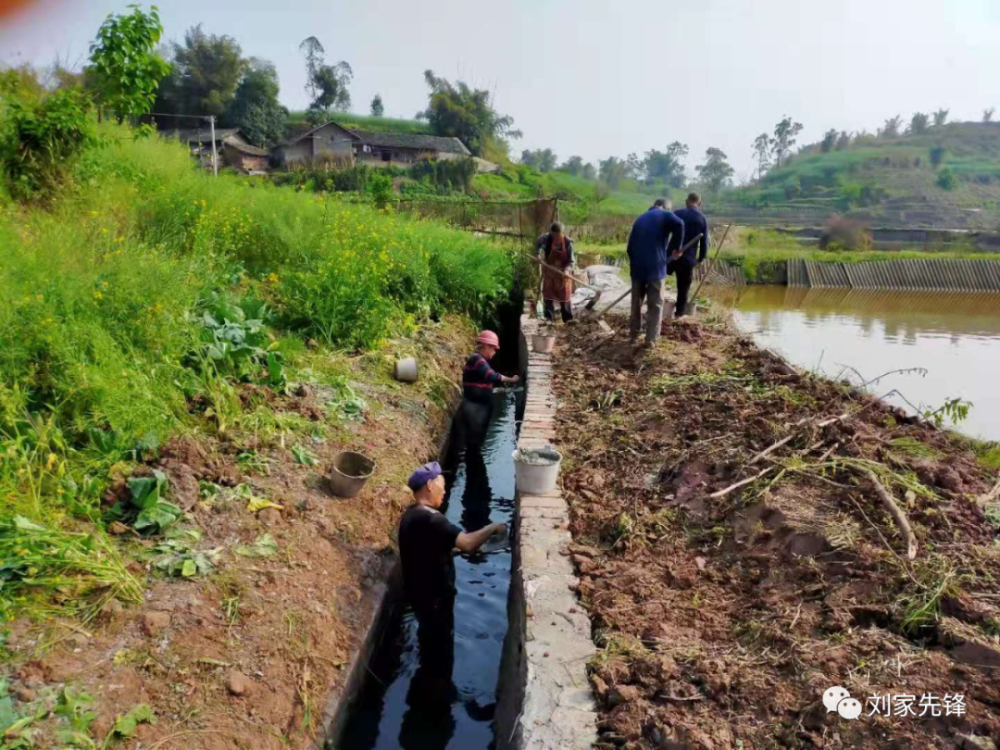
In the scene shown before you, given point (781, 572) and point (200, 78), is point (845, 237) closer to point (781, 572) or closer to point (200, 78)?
point (781, 572)

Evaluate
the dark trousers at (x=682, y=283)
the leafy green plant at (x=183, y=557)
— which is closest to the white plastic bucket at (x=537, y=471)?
the leafy green plant at (x=183, y=557)

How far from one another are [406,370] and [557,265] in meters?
4.36

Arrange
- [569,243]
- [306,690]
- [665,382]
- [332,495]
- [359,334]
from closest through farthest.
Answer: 1. [306,690]
2. [332,495]
3. [665,382]
4. [359,334]
5. [569,243]

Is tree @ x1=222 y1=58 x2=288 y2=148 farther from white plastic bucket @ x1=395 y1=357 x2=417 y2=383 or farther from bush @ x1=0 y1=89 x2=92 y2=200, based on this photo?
white plastic bucket @ x1=395 y1=357 x2=417 y2=383

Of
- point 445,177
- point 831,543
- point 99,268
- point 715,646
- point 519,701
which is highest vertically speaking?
point 445,177

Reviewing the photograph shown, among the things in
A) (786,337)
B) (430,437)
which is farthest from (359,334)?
(786,337)

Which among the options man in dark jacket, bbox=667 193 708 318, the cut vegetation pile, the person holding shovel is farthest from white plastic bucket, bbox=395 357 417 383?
the person holding shovel

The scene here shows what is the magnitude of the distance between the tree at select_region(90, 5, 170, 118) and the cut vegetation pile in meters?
0.80

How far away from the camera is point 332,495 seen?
4.54 metres

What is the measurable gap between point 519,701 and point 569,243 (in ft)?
27.1

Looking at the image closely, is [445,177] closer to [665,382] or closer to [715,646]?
[665,382]

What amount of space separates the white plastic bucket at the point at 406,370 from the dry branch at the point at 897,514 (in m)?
4.50

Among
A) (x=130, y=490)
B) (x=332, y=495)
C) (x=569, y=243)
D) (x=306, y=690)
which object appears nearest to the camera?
(x=306, y=690)

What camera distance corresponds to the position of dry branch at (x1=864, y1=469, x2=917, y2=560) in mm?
3106
